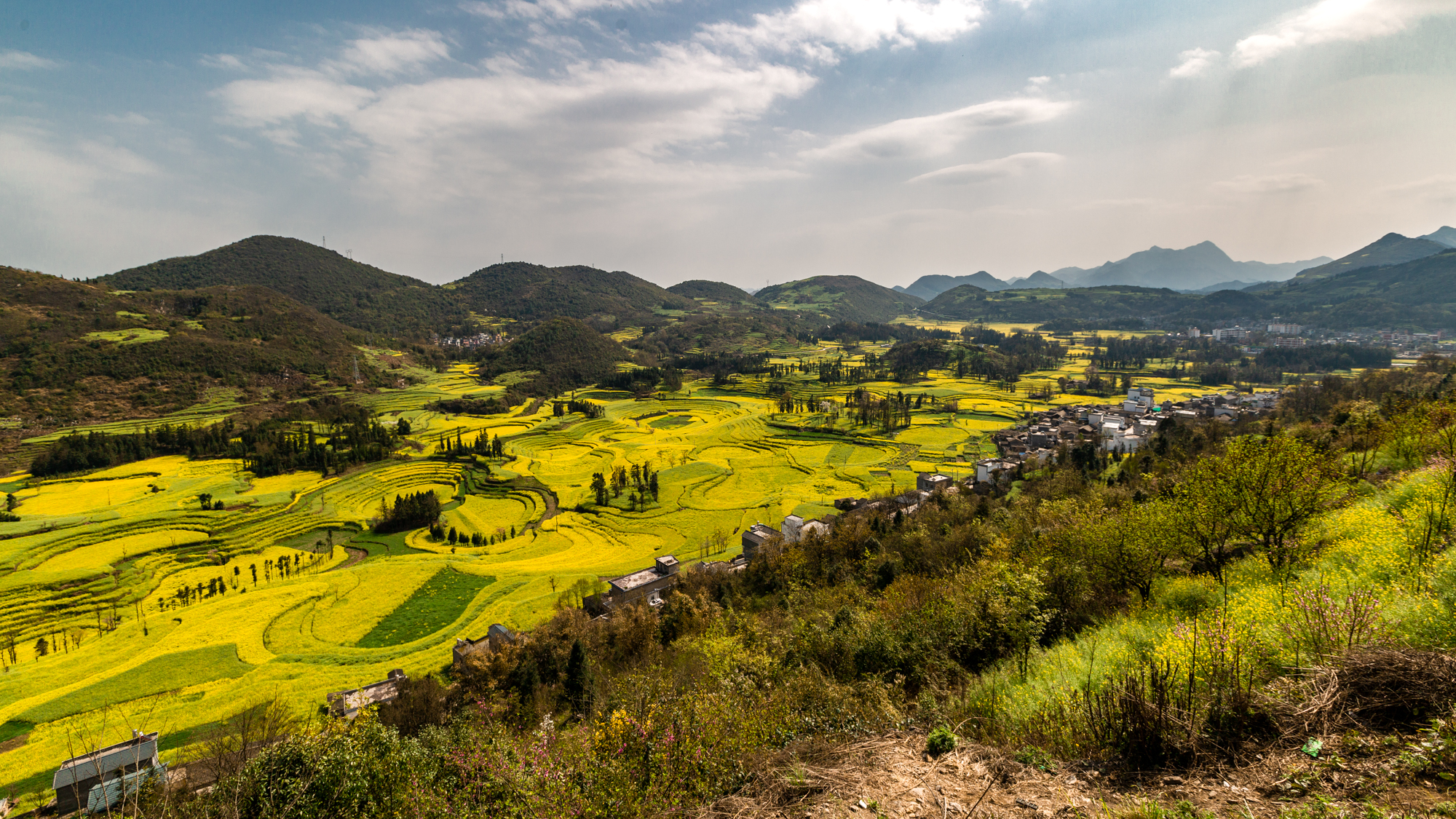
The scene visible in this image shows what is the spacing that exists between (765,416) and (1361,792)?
121156 mm

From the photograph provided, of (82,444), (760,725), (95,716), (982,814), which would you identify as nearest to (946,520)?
(760,725)

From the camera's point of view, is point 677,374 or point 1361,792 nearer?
point 1361,792

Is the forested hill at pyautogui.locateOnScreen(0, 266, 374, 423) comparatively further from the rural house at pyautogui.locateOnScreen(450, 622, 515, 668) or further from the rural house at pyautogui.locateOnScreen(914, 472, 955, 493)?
the rural house at pyautogui.locateOnScreen(914, 472, 955, 493)

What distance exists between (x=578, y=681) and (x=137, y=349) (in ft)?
527

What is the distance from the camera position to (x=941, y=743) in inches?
402

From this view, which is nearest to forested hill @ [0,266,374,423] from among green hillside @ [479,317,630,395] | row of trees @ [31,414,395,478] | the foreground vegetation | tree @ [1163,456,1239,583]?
row of trees @ [31,414,395,478]

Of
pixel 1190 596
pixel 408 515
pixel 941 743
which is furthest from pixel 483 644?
pixel 1190 596

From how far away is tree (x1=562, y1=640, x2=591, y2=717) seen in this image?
27677 millimetres

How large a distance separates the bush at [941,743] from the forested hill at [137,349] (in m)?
161

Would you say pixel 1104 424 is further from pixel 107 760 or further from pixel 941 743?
pixel 107 760

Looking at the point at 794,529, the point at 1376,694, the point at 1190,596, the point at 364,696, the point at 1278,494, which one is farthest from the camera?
the point at 794,529

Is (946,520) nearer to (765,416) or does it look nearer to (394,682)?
(394,682)

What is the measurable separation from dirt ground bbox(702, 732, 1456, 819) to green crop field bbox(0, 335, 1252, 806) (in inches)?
1539

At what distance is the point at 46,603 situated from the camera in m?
46.8
